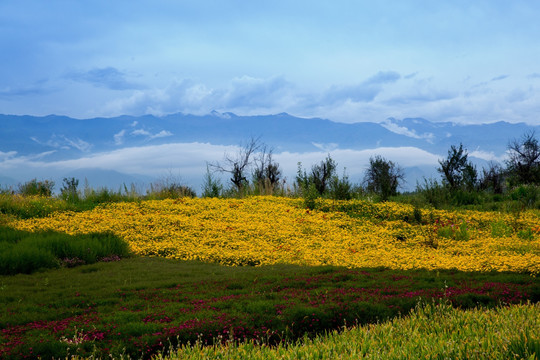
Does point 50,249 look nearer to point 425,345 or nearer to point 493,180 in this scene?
point 425,345

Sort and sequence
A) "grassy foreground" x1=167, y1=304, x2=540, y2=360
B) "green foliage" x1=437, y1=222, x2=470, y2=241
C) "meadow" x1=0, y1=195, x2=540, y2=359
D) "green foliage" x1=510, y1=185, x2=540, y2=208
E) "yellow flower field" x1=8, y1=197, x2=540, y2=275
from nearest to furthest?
"grassy foreground" x1=167, y1=304, x2=540, y2=360
"meadow" x1=0, y1=195, x2=540, y2=359
"yellow flower field" x1=8, y1=197, x2=540, y2=275
"green foliage" x1=437, y1=222, x2=470, y2=241
"green foliage" x1=510, y1=185, x2=540, y2=208

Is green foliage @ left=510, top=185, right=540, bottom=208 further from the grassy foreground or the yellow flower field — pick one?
the grassy foreground

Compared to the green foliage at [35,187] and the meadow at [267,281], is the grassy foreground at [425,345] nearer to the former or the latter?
the meadow at [267,281]

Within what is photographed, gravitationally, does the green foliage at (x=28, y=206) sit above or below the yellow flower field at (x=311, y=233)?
above

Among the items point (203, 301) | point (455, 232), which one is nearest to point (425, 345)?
point (203, 301)

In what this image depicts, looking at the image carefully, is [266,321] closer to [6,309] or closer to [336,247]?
[6,309]

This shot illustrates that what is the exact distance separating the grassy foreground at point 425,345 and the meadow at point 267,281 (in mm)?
23

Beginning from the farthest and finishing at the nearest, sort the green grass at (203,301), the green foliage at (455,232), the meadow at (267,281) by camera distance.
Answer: the green foliage at (455,232) → the green grass at (203,301) → the meadow at (267,281)

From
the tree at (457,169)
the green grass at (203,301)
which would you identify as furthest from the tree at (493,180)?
the green grass at (203,301)

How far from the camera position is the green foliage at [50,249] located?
1080 centimetres

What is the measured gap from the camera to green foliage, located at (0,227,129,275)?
1080 centimetres

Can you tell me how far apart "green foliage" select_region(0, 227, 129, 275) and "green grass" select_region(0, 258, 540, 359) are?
553 mm

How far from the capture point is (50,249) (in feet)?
38.2

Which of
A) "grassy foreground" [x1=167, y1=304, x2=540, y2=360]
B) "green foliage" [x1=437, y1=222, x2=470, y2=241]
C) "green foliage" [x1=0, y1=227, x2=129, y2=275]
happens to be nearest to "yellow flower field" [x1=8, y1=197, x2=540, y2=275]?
"green foliage" [x1=437, y1=222, x2=470, y2=241]
